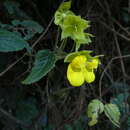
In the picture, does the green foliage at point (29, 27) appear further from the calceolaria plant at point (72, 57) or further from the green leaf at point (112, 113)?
the green leaf at point (112, 113)

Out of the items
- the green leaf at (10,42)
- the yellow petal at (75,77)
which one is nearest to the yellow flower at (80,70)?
the yellow petal at (75,77)

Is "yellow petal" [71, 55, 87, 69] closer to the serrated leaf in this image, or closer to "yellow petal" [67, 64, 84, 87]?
"yellow petal" [67, 64, 84, 87]

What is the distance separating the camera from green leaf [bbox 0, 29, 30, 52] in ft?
2.89

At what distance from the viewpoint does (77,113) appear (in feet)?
4.03

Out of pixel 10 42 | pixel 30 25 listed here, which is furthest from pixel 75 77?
pixel 30 25

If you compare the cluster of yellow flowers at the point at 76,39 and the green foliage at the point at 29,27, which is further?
the green foliage at the point at 29,27

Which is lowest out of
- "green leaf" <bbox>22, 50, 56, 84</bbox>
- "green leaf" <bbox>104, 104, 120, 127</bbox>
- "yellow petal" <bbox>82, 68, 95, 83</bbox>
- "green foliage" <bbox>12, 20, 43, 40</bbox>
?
"green leaf" <bbox>104, 104, 120, 127</bbox>

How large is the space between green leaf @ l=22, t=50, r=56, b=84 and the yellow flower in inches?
2.0

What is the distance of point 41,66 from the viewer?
2.89ft

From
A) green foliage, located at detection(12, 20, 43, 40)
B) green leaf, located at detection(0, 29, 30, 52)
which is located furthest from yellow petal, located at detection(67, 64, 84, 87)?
green foliage, located at detection(12, 20, 43, 40)

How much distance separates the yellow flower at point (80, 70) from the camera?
2.78 feet

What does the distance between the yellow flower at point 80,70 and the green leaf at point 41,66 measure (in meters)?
0.05

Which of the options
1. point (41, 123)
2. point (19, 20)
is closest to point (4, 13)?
point (19, 20)

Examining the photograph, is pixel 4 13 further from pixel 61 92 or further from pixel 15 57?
pixel 61 92
